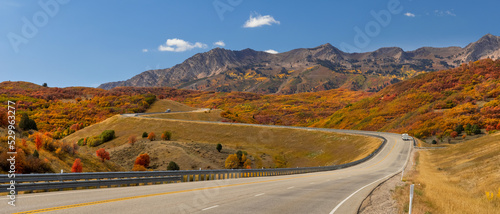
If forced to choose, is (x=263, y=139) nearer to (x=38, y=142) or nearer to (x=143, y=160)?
(x=143, y=160)

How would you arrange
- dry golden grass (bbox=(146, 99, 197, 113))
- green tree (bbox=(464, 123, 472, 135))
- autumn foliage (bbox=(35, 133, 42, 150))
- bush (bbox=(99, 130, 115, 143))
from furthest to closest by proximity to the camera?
dry golden grass (bbox=(146, 99, 197, 113)) → bush (bbox=(99, 130, 115, 143)) → green tree (bbox=(464, 123, 472, 135)) → autumn foliage (bbox=(35, 133, 42, 150))

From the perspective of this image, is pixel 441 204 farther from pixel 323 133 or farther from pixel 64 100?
pixel 64 100

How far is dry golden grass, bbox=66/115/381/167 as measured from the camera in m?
57.4

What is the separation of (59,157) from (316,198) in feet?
79.6

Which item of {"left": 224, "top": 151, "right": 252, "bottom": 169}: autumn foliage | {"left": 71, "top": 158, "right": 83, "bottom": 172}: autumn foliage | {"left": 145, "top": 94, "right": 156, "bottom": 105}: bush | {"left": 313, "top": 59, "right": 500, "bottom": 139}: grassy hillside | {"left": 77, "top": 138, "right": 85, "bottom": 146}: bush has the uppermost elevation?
{"left": 145, "top": 94, "right": 156, "bottom": 105}: bush

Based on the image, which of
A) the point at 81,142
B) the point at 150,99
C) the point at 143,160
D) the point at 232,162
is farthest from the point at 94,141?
the point at 150,99

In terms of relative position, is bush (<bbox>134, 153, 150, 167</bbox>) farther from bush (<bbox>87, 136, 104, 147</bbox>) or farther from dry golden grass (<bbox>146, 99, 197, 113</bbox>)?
dry golden grass (<bbox>146, 99, 197, 113</bbox>)

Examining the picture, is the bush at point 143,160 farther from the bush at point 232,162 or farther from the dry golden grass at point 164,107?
the dry golden grass at point 164,107

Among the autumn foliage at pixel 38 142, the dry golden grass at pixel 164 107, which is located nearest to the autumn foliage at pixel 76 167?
the autumn foliage at pixel 38 142

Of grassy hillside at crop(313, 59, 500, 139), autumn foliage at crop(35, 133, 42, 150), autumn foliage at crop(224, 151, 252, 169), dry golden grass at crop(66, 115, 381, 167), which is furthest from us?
grassy hillside at crop(313, 59, 500, 139)

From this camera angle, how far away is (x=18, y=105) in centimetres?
10344

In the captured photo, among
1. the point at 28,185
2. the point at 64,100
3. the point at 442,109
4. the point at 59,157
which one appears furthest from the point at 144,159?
the point at 64,100

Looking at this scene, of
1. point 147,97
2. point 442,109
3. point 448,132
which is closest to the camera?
point 448,132

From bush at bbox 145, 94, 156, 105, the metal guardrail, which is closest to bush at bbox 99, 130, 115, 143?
the metal guardrail
